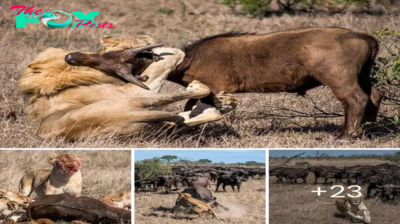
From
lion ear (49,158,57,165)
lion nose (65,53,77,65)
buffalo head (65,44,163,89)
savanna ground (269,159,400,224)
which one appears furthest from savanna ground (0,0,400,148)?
savanna ground (269,159,400,224)

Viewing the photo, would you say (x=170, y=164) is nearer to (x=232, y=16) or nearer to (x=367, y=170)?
(x=367, y=170)

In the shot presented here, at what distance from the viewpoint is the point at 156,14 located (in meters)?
20.6

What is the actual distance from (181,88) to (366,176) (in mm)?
5543

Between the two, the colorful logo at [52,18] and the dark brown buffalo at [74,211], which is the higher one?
the dark brown buffalo at [74,211]

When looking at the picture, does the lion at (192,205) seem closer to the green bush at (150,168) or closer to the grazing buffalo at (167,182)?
the grazing buffalo at (167,182)

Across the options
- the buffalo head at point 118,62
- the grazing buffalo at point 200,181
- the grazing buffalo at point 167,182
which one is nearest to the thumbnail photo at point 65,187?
the grazing buffalo at point 167,182

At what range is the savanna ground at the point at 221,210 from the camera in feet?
19.7

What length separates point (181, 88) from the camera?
37.6 ft

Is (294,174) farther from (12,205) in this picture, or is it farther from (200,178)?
(12,205)

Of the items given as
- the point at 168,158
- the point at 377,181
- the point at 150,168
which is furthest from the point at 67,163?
the point at 377,181

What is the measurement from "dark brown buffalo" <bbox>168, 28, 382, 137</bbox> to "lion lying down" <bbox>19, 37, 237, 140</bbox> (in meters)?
Result: 0.52

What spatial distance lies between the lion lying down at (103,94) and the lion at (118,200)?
49.3 inches

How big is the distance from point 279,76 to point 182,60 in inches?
42.2

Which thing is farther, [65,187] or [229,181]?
[65,187]
